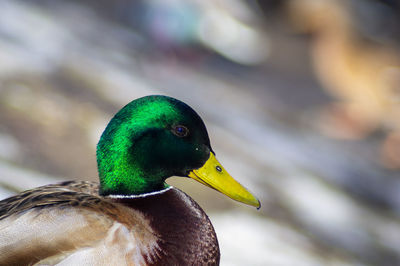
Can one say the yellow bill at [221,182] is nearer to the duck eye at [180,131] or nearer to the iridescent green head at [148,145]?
the iridescent green head at [148,145]

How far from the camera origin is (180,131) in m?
1.99

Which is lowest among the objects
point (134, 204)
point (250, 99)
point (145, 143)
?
point (134, 204)

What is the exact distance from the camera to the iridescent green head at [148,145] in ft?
6.39

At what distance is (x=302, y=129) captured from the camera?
18.2ft

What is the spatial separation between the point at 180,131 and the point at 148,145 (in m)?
0.12

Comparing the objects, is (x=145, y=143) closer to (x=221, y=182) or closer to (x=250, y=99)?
(x=221, y=182)

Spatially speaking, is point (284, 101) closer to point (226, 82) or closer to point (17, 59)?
point (226, 82)

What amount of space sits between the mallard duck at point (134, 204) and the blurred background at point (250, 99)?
1191mm

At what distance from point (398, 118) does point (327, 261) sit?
3115 mm

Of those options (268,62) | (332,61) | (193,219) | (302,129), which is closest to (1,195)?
(193,219)

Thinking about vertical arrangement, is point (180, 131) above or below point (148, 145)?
above

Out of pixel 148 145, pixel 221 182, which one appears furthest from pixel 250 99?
pixel 148 145

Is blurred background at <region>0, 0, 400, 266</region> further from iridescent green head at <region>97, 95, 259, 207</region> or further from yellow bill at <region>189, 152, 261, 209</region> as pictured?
iridescent green head at <region>97, 95, 259, 207</region>

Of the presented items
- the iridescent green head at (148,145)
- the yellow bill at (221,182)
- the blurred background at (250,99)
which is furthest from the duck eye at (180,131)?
the blurred background at (250,99)
